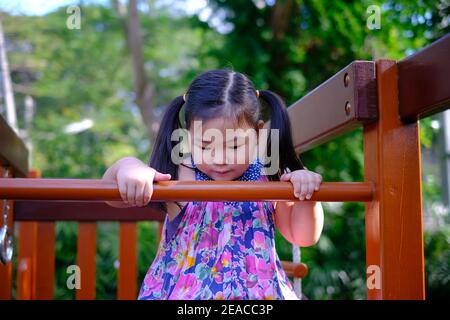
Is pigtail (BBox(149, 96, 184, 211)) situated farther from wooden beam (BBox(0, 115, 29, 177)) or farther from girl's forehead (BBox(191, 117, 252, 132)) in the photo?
wooden beam (BBox(0, 115, 29, 177))

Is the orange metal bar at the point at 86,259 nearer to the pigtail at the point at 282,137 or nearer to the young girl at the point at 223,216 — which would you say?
the young girl at the point at 223,216

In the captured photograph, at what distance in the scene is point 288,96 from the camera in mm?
4500

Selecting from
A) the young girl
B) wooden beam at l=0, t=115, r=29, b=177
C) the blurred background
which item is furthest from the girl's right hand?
the blurred background

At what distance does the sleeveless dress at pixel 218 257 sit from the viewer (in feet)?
4.42

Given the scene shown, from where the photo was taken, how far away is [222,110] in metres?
1.43

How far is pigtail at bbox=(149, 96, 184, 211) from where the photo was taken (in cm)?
151

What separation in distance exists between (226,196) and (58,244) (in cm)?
339

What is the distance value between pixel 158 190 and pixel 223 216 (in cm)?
36

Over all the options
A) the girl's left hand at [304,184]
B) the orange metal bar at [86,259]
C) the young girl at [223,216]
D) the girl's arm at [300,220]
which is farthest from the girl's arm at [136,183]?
the orange metal bar at [86,259]

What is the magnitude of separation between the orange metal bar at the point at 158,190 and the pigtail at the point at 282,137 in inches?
13.9

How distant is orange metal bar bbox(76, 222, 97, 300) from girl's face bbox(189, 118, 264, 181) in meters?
1.30

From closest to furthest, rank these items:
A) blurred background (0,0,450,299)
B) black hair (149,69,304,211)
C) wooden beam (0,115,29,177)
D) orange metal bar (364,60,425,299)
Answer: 1. orange metal bar (364,60,425,299)
2. black hair (149,69,304,211)
3. wooden beam (0,115,29,177)
4. blurred background (0,0,450,299)

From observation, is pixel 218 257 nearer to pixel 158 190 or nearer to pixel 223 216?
pixel 223 216

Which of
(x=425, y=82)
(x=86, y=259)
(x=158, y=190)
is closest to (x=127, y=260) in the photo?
(x=86, y=259)
